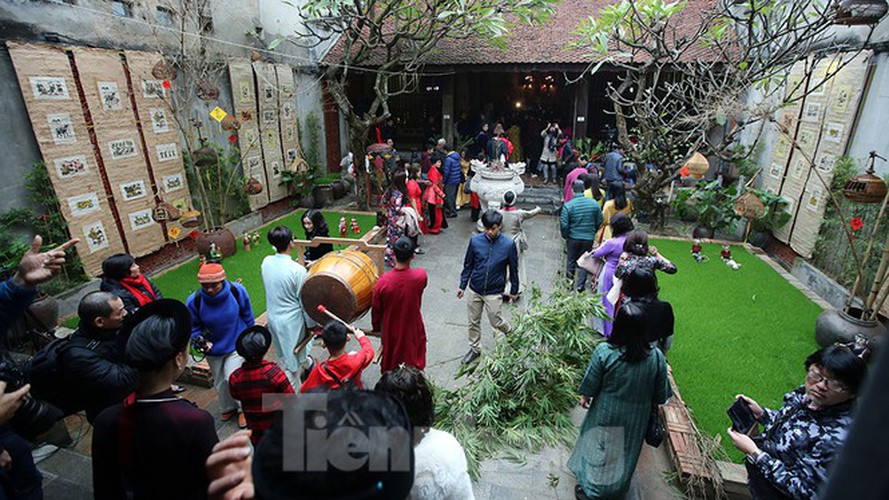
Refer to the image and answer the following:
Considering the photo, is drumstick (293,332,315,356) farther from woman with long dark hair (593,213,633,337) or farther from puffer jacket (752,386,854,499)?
puffer jacket (752,386,854,499)

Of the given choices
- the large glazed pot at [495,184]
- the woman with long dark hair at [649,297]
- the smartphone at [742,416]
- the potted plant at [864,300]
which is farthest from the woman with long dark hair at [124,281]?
the potted plant at [864,300]

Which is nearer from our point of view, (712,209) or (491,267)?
(491,267)

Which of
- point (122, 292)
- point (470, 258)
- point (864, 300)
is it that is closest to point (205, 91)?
point (122, 292)

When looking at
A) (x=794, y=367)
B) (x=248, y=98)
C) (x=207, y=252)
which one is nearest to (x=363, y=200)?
(x=248, y=98)

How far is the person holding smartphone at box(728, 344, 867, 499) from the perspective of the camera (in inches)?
89.7

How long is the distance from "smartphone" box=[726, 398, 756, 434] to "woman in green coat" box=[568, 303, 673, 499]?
1.49 ft

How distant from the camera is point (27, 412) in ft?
8.72

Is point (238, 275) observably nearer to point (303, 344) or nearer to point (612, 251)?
point (303, 344)

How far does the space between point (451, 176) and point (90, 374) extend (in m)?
8.77

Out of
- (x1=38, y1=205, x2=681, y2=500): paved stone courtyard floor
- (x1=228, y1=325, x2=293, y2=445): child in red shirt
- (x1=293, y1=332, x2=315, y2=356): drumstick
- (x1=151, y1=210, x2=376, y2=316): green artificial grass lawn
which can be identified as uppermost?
(x1=228, y1=325, x2=293, y2=445): child in red shirt

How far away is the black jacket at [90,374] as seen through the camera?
2.95 m

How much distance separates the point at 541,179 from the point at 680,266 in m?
7.03

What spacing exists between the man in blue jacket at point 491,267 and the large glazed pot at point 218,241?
558cm

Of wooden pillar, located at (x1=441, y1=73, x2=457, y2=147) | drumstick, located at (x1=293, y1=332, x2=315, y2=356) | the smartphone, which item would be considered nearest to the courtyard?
the smartphone
